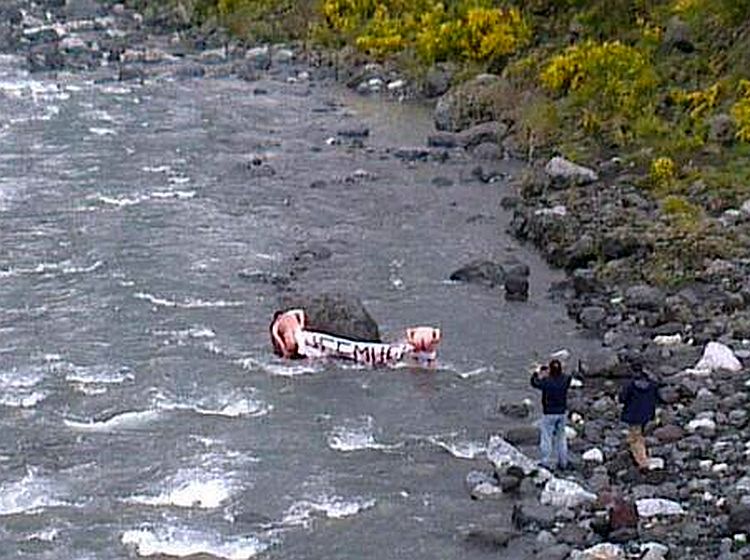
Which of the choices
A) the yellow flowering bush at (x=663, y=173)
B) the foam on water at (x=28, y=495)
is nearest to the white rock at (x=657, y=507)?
the foam on water at (x=28, y=495)

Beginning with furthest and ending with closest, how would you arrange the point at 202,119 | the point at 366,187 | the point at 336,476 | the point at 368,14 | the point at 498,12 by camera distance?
1. the point at 368,14
2. the point at 498,12
3. the point at 202,119
4. the point at 366,187
5. the point at 336,476

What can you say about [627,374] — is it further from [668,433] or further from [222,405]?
[222,405]

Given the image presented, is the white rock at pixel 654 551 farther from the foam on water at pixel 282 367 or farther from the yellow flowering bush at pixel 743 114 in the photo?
the yellow flowering bush at pixel 743 114

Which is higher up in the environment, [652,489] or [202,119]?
[652,489]

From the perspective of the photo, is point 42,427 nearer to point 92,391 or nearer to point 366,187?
point 92,391

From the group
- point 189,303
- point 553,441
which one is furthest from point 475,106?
point 553,441

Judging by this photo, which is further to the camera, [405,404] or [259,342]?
[259,342]

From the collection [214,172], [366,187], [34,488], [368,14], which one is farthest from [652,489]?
[368,14]
